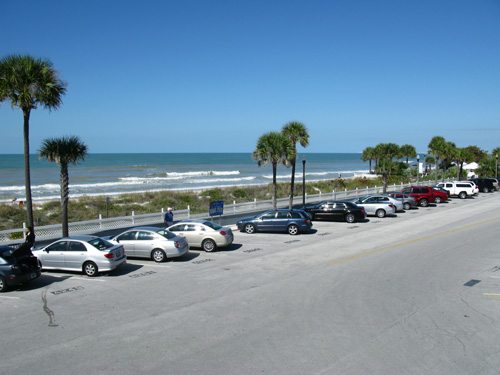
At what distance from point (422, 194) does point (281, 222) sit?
1778 centimetres

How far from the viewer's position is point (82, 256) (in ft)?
43.5

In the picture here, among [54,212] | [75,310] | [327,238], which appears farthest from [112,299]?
[54,212]

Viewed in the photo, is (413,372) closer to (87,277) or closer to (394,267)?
(394,267)

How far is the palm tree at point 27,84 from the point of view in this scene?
15188mm

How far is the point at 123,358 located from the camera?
271 inches

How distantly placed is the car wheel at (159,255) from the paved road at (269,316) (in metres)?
0.30

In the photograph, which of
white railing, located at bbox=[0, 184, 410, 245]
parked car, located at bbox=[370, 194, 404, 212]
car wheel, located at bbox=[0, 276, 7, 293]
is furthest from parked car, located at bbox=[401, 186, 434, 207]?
car wheel, located at bbox=[0, 276, 7, 293]

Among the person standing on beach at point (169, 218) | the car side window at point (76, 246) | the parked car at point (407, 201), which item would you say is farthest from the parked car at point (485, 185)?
the car side window at point (76, 246)

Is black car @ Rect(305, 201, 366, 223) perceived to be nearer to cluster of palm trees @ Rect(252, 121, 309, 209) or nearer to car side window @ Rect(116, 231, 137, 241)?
cluster of palm trees @ Rect(252, 121, 309, 209)

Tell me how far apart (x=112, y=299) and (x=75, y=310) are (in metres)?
1.05

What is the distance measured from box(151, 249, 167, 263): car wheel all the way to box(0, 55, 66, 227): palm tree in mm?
4955

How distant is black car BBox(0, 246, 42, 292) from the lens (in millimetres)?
11297

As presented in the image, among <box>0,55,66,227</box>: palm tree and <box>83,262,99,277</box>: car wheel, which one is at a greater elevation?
<box>0,55,66,227</box>: palm tree

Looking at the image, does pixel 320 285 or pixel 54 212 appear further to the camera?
pixel 54 212
